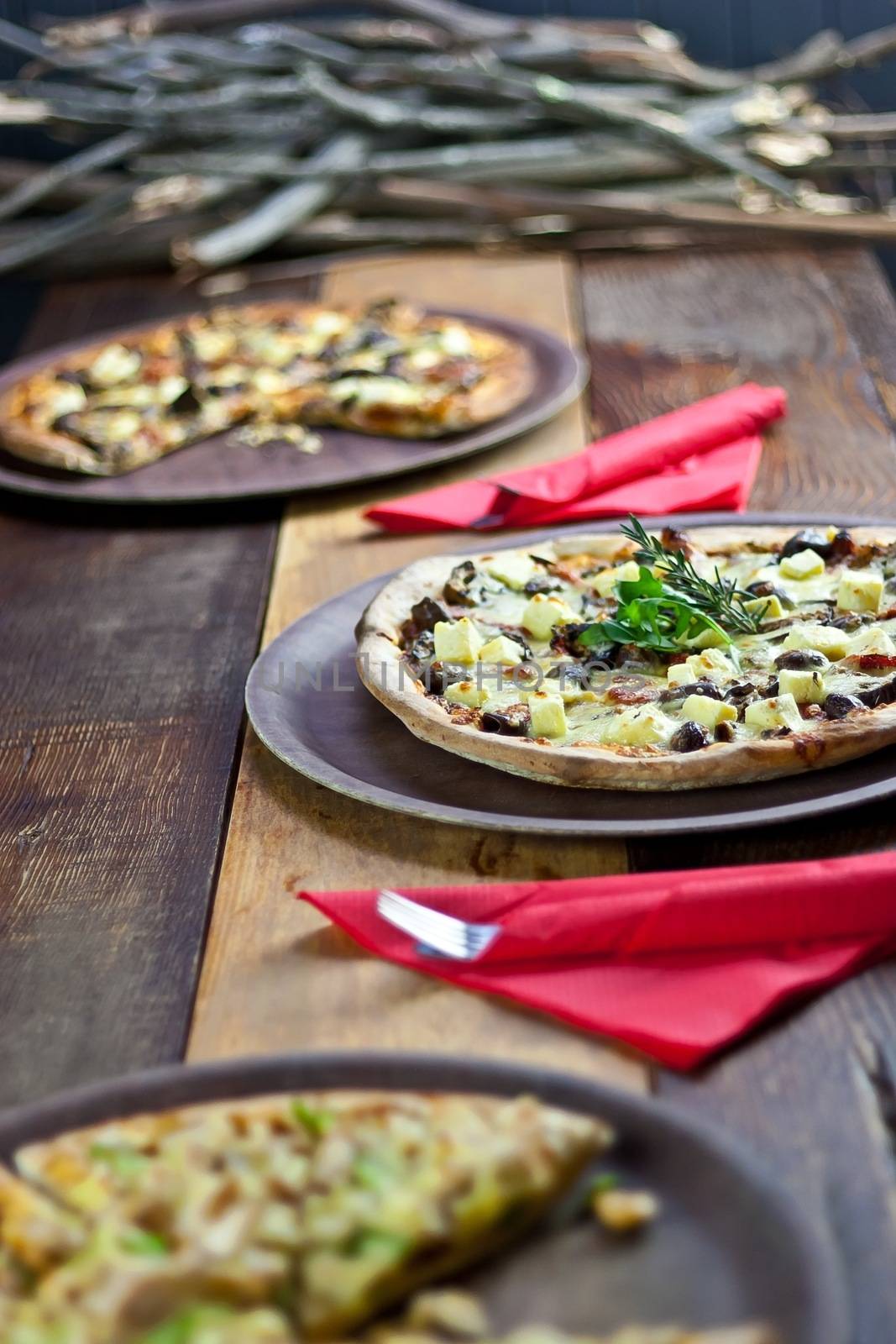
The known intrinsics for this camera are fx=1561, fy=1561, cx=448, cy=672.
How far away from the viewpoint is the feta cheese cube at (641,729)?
167cm

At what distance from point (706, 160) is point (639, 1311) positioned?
12.3ft

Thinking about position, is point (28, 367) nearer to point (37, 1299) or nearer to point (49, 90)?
point (49, 90)

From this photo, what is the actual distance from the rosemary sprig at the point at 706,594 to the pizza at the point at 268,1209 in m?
0.92

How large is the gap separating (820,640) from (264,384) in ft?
5.45

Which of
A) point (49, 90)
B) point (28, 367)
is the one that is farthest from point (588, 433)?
point (49, 90)

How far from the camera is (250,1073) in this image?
1173 millimetres

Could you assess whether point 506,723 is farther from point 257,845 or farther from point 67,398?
point 67,398

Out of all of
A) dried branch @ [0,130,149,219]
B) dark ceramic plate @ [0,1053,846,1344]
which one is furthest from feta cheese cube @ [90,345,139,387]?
dark ceramic plate @ [0,1053,846,1344]

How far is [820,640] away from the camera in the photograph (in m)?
1.83

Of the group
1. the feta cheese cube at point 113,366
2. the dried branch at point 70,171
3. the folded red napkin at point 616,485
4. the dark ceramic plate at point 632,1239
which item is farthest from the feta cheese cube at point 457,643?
the dried branch at point 70,171

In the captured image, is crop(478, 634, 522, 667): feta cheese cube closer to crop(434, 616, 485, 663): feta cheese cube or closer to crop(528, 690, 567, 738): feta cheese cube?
crop(434, 616, 485, 663): feta cheese cube

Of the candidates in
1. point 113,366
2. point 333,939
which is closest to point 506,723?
point 333,939

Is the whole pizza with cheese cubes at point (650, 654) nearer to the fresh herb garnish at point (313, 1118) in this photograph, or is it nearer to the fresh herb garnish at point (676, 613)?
the fresh herb garnish at point (676, 613)

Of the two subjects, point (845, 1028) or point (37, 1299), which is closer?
point (37, 1299)
